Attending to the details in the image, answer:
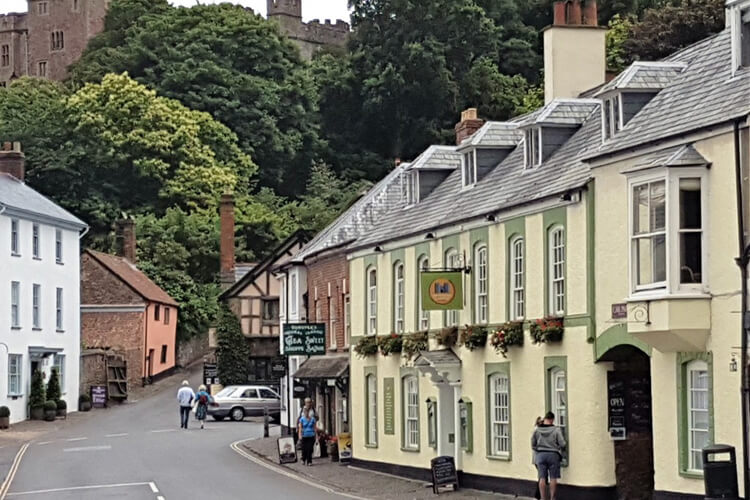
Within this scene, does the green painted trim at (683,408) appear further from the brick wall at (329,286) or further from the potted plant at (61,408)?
the potted plant at (61,408)

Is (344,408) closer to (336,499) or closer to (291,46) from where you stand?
(336,499)

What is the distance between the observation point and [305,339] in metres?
42.9

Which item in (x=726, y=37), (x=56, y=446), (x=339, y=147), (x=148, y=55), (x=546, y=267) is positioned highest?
(x=148, y=55)

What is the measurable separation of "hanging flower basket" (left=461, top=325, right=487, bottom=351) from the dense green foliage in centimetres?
3780

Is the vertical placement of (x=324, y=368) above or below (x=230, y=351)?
below

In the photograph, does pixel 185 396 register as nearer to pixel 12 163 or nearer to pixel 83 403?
pixel 83 403

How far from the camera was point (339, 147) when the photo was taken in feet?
319

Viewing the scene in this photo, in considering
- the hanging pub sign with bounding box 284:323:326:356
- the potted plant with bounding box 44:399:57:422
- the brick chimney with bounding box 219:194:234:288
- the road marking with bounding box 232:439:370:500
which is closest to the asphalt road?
the road marking with bounding box 232:439:370:500

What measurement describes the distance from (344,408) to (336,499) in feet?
43.0

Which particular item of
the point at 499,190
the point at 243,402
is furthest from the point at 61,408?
the point at 499,190

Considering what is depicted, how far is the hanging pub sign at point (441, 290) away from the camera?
3184 cm

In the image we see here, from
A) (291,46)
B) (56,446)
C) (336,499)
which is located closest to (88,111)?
(291,46)

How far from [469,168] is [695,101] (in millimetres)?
11037

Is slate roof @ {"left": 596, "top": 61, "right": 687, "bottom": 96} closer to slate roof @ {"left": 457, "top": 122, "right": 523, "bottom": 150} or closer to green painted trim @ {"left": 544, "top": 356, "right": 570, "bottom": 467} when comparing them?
green painted trim @ {"left": 544, "top": 356, "right": 570, "bottom": 467}
